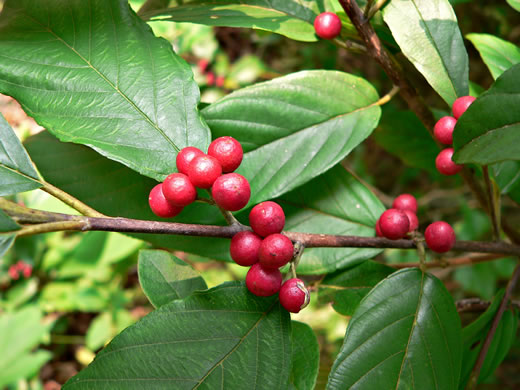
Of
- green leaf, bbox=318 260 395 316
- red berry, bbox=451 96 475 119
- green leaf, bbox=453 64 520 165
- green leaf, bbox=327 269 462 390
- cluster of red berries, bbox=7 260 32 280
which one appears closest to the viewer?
green leaf, bbox=453 64 520 165

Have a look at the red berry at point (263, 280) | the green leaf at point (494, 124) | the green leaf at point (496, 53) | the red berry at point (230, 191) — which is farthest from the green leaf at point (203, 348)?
the green leaf at point (496, 53)

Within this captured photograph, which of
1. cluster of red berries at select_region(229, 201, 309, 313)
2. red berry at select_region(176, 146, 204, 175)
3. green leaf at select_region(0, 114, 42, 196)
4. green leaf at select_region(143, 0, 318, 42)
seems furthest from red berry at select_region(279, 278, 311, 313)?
green leaf at select_region(143, 0, 318, 42)

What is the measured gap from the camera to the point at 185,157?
2.16 feet

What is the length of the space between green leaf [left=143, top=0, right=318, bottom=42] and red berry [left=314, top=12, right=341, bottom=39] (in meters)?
0.04

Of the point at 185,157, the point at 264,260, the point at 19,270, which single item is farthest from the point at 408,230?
the point at 19,270

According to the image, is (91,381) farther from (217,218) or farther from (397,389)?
(397,389)

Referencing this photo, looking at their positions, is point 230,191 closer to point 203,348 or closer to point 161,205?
point 161,205

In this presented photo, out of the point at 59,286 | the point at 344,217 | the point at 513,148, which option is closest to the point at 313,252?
the point at 344,217

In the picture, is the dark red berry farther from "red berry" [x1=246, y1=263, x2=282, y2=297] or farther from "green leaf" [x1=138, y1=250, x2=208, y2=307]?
"green leaf" [x1=138, y1=250, x2=208, y2=307]

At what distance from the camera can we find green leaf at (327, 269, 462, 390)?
70 cm

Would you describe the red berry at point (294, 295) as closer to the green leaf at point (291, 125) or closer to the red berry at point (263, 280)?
the red berry at point (263, 280)

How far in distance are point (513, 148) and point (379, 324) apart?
1.17 feet

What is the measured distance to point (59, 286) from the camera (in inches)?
96.3

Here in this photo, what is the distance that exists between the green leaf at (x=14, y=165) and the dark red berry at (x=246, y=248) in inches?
12.2
